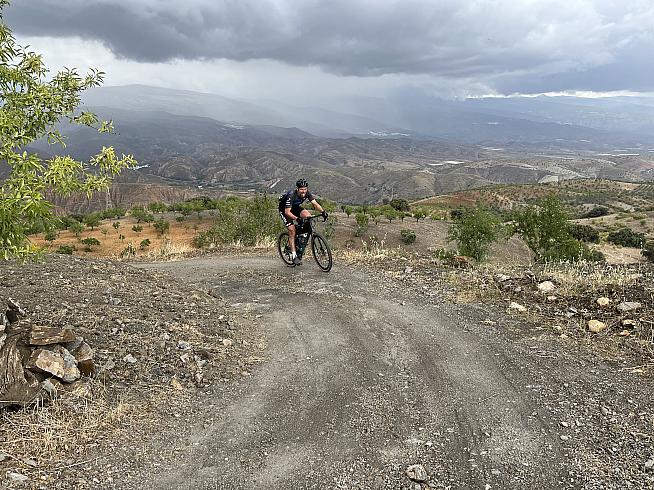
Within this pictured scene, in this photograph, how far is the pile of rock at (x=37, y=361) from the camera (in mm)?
5000

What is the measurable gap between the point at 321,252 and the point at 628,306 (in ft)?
22.1

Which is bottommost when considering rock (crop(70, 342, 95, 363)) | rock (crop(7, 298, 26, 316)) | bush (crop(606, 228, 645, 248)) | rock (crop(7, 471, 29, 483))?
bush (crop(606, 228, 645, 248))

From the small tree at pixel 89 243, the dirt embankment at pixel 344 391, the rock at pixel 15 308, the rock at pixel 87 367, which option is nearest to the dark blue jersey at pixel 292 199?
the dirt embankment at pixel 344 391

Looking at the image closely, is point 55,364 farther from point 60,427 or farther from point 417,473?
point 417,473

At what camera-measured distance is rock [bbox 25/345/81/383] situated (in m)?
5.27

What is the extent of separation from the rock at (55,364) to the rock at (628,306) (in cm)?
844

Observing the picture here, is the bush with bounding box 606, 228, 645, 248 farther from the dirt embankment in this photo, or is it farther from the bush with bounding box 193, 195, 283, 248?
the dirt embankment

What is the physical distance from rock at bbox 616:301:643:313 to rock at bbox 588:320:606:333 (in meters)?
→ 0.60

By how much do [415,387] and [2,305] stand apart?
20.5 feet

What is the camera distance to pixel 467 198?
295ft

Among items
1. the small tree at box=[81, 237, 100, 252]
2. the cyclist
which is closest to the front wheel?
the cyclist

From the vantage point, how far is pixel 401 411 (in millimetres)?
5277

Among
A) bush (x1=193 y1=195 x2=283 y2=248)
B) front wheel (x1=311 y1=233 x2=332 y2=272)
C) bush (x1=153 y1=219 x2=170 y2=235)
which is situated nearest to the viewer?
front wheel (x1=311 y1=233 x2=332 y2=272)

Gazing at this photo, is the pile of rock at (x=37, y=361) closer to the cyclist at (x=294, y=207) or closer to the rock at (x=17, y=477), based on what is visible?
the rock at (x=17, y=477)
